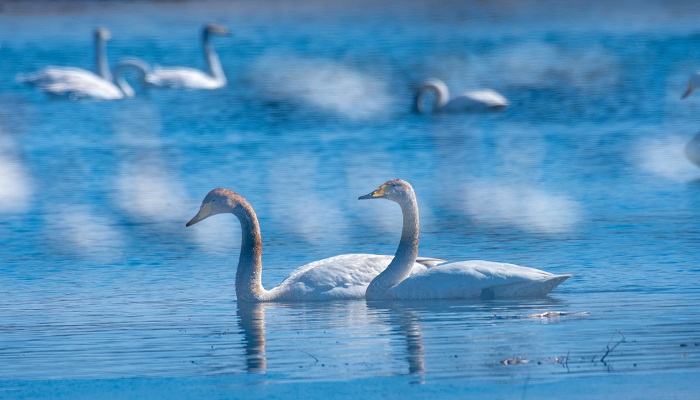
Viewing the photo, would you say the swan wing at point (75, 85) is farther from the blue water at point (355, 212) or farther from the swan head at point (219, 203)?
the swan head at point (219, 203)

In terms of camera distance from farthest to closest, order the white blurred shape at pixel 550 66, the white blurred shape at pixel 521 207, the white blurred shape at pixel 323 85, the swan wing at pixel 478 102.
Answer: the white blurred shape at pixel 550 66
the white blurred shape at pixel 323 85
the swan wing at pixel 478 102
the white blurred shape at pixel 521 207

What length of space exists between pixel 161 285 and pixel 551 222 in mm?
4628

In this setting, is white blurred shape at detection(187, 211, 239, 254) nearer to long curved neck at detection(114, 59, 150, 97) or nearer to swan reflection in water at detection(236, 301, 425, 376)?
swan reflection in water at detection(236, 301, 425, 376)

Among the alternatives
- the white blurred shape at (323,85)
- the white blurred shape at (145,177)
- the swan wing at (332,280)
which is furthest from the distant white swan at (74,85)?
the swan wing at (332,280)

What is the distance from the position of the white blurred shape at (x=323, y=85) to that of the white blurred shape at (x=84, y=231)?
12162 millimetres

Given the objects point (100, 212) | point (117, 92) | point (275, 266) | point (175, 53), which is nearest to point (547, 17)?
point (175, 53)

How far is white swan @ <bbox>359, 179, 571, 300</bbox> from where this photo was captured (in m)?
10.7

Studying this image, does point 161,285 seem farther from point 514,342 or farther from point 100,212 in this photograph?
point 100,212

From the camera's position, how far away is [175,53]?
1901 inches

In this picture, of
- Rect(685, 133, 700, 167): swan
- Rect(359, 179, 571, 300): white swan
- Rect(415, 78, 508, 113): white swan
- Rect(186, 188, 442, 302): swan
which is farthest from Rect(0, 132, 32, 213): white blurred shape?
Rect(415, 78, 508, 113): white swan

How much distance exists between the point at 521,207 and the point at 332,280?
18.4 ft

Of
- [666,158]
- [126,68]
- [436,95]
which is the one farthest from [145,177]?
[126,68]

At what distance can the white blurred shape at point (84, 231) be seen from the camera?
14164 mm

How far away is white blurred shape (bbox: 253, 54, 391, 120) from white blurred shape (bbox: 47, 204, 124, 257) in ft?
39.9
